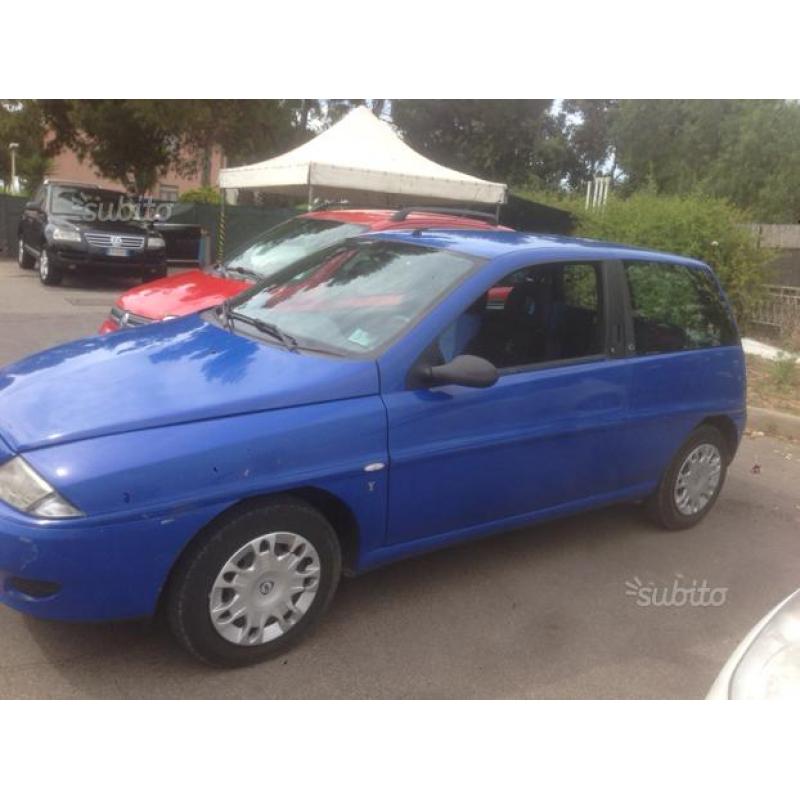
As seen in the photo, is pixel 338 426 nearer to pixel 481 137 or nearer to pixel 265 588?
pixel 265 588

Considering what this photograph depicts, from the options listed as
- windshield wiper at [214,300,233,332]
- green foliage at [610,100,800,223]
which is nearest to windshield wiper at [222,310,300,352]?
windshield wiper at [214,300,233,332]

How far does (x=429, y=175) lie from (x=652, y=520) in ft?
34.9

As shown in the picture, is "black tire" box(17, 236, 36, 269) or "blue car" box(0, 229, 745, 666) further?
"black tire" box(17, 236, 36, 269)

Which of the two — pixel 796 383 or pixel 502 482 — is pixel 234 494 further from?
pixel 796 383

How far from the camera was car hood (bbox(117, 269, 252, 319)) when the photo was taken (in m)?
5.81

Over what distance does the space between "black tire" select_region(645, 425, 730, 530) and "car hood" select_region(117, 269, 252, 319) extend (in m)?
3.20

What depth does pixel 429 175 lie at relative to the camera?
14.3 meters

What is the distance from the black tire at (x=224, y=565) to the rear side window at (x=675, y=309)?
207cm

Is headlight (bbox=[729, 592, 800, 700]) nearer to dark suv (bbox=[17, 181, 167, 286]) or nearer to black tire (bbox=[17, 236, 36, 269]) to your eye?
dark suv (bbox=[17, 181, 167, 286])

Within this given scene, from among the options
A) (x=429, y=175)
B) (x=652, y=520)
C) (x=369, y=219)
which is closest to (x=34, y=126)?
(x=429, y=175)

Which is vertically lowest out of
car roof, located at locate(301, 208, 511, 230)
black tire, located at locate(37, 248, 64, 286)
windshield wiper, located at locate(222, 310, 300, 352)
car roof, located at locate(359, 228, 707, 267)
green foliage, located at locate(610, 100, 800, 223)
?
black tire, located at locate(37, 248, 64, 286)

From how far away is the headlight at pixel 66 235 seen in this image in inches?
535

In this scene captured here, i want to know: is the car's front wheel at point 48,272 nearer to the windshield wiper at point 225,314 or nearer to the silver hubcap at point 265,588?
the windshield wiper at point 225,314

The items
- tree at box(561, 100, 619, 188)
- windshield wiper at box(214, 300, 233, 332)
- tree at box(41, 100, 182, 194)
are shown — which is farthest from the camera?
tree at box(561, 100, 619, 188)
